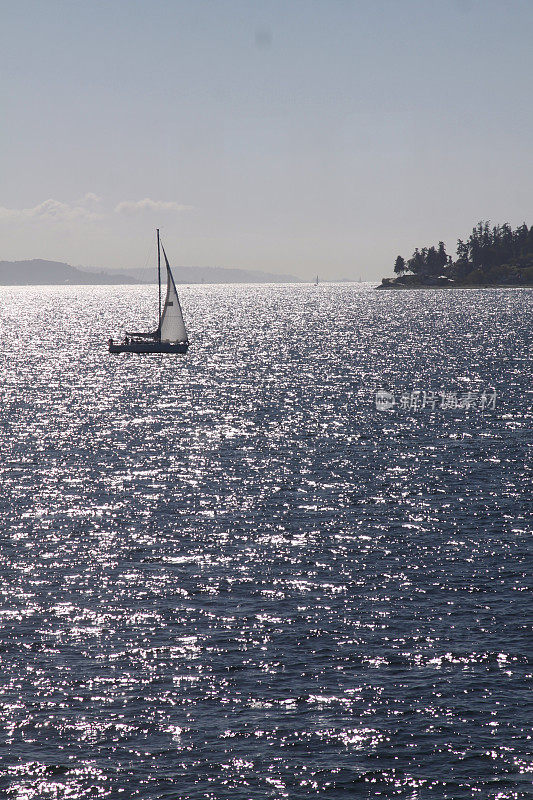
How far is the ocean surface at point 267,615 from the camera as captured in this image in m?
27.0

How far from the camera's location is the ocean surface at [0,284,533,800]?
2703 centimetres

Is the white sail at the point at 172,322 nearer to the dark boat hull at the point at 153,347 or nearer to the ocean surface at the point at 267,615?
the dark boat hull at the point at 153,347

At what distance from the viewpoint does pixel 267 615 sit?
38.7 m

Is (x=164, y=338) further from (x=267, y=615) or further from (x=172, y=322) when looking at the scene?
(x=267, y=615)

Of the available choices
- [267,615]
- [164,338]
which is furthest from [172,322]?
[267,615]

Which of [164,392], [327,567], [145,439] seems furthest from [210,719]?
[164,392]

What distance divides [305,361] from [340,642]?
136 meters

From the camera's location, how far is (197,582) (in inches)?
1689

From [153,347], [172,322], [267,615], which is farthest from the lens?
[153,347]

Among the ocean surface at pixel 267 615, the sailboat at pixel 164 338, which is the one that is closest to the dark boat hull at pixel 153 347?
the sailboat at pixel 164 338

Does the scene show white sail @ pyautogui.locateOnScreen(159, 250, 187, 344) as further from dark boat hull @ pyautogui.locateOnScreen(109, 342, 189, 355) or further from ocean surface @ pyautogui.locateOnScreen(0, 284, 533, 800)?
ocean surface @ pyautogui.locateOnScreen(0, 284, 533, 800)

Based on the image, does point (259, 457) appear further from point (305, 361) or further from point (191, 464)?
point (305, 361)

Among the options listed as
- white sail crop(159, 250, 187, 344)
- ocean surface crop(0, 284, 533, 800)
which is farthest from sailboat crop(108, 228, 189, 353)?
ocean surface crop(0, 284, 533, 800)

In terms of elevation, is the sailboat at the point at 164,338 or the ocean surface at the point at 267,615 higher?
the sailboat at the point at 164,338
